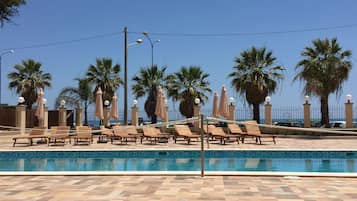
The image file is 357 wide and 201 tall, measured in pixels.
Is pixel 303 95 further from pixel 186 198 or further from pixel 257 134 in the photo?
pixel 186 198

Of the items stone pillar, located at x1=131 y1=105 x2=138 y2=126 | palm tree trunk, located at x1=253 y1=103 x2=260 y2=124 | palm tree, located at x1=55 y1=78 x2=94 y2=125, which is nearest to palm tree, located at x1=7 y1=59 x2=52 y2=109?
palm tree, located at x1=55 y1=78 x2=94 y2=125

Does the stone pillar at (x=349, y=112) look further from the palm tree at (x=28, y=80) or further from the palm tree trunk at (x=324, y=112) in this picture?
the palm tree at (x=28, y=80)

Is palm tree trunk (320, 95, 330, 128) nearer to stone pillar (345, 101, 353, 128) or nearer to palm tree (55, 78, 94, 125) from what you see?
stone pillar (345, 101, 353, 128)

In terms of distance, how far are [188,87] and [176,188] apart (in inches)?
856

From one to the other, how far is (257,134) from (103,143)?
643 centimetres

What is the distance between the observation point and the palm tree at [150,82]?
99.3 feet

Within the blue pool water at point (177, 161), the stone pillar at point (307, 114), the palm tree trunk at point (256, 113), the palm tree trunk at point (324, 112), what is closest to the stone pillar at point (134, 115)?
the palm tree trunk at point (256, 113)

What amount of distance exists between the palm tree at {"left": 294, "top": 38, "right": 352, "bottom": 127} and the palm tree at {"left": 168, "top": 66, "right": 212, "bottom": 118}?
7.36 m

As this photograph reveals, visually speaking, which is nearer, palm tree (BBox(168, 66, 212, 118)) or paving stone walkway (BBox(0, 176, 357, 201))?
paving stone walkway (BBox(0, 176, 357, 201))

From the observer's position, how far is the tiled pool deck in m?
5.58

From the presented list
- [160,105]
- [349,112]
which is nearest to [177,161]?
[160,105]

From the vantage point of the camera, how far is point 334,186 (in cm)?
637

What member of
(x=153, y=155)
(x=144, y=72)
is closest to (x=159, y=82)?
(x=144, y=72)

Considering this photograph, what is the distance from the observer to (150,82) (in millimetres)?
30297
